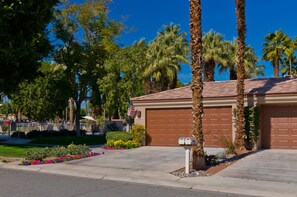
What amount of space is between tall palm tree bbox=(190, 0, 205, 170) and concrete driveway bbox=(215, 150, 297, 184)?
3.19 ft

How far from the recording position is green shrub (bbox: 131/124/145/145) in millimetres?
20156

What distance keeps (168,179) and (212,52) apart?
25.4m

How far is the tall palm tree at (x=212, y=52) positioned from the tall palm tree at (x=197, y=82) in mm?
22535

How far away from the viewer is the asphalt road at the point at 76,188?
8625 millimetres

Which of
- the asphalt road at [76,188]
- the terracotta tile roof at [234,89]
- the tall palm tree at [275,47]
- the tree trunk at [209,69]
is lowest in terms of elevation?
the asphalt road at [76,188]

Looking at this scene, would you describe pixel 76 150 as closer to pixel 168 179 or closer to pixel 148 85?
pixel 168 179

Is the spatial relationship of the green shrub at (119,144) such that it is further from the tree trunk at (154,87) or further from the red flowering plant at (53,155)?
the tree trunk at (154,87)

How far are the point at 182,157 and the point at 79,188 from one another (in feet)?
22.7

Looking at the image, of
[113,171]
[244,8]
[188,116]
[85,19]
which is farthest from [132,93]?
[113,171]

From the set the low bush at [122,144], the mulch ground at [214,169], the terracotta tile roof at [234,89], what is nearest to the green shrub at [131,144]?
the low bush at [122,144]

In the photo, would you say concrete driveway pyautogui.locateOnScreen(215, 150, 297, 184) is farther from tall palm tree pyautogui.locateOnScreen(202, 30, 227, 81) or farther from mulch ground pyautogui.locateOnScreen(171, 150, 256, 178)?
tall palm tree pyautogui.locateOnScreen(202, 30, 227, 81)

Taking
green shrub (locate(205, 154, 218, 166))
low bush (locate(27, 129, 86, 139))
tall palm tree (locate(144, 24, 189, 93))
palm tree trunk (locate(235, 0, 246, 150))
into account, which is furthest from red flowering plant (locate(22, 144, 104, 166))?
tall palm tree (locate(144, 24, 189, 93))

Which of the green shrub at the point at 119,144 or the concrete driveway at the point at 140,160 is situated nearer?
the concrete driveway at the point at 140,160

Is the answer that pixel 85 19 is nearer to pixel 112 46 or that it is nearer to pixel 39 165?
pixel 112 46
